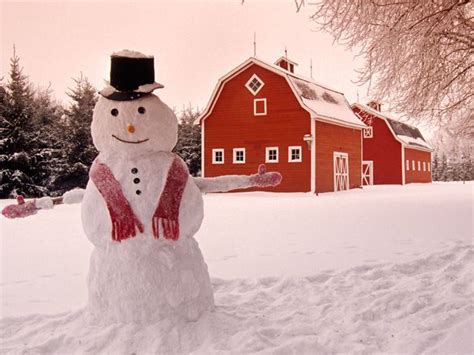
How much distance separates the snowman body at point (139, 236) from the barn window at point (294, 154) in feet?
45.0

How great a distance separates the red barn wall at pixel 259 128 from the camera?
16.5m

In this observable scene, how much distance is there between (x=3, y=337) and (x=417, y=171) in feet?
91.8

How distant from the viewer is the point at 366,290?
12.9ft

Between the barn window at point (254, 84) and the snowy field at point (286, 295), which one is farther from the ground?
the barn window at point (254, 84)

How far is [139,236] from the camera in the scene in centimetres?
292

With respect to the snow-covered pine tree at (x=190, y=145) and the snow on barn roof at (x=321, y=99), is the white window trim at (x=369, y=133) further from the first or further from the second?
the snow-covered pine tree at (x=190, y=145)

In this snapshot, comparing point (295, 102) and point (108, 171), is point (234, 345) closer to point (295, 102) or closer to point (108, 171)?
point (108, 171)

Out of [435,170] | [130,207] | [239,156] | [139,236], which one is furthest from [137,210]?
[435,170]

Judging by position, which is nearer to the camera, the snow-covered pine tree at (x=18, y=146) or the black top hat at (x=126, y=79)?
the black top hat at (x=126, y=79)

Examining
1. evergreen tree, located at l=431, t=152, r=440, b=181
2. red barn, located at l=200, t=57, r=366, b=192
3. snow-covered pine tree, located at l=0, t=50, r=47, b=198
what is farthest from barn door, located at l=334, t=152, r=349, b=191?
evergreen tree, located at l=431, t=152, r=440, b=181

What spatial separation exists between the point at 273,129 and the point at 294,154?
126cm

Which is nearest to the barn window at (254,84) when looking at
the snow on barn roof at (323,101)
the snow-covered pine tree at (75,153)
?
the snow on barn roof at (323,101)

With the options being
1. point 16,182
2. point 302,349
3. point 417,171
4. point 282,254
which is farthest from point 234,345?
point 417,171

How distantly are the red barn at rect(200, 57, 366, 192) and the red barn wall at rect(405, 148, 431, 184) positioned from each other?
9.29 metres
